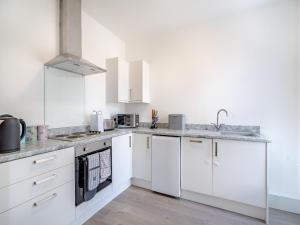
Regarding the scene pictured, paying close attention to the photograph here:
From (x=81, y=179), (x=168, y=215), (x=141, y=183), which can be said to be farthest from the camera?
(x=141, y=183)

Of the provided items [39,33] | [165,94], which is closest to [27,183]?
[39,33]

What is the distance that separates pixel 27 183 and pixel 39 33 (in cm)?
153

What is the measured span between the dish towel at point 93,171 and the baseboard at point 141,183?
92 centimetres

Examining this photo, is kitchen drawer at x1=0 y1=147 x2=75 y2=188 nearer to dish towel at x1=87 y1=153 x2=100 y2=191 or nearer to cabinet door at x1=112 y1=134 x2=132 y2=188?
dish towel at x1=87 y1=153 x2=100 y2=191

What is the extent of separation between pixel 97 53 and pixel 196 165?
2226mm

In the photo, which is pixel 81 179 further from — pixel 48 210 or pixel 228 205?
pixel 228 205

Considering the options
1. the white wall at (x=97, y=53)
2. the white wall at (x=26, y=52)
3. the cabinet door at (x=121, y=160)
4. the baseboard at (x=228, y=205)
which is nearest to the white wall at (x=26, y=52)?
the white wall at (x=26, y=52)

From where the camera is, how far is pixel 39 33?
1.71m

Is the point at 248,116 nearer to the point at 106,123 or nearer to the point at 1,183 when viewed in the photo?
the point at 106,123

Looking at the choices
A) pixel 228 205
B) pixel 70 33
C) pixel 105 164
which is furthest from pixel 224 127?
pixel 70 33

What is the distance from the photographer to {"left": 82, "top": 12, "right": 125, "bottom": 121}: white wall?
2305 mm

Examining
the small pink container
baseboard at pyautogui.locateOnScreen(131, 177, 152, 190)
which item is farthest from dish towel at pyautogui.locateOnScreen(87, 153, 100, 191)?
baseboard at pyautogui.locateOnScreen(131, 177, 152, 190)

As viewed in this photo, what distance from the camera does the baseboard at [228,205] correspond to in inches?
68.9

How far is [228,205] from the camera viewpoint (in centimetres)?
191
